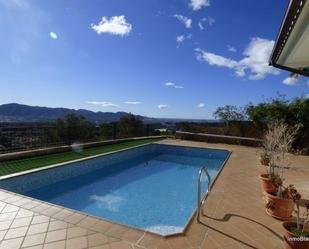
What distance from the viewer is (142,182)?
8.04 meters

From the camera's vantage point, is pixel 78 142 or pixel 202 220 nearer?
pixel 202 220

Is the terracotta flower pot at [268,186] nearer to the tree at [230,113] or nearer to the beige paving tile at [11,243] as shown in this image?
the beige paving tile at [11,243]

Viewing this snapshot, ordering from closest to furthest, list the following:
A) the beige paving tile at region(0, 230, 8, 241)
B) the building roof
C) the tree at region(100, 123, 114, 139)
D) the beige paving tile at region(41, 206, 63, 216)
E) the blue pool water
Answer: the building roof → the beige paving tile at region(0, 230, 8, 241) → the beige paving tile at region(41, 206, 63, 216) → the blue pool water → the tree at region(100, 123, 114, 139)

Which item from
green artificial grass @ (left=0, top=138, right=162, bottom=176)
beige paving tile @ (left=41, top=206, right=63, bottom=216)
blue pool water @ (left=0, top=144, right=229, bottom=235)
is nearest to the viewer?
beige paving tile @ (left=41, top=206, right=63, bottom=216)

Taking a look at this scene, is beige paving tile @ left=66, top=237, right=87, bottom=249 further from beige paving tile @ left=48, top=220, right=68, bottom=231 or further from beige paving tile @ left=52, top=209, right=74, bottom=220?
beige paving tile @ left=52, top=209, right=74, bottom=220

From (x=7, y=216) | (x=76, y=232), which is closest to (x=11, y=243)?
(x=76, y=232)

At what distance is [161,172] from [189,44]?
331 inches

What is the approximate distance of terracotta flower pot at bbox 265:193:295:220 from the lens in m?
4.29

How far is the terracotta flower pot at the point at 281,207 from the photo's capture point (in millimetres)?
4289

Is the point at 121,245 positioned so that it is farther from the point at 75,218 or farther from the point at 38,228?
the point at 38,228

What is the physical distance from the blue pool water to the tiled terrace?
422mm

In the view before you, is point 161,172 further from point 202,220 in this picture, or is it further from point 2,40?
point 2,40

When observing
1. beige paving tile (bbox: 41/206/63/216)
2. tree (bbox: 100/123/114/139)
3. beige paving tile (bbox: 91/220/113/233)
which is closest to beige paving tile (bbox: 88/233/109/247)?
beige paving tile (bbox: 91/220/113/233)

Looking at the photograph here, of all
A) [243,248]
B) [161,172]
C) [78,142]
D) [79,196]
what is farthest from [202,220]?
[78,142]
